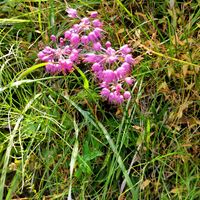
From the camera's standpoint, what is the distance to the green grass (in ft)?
5.81

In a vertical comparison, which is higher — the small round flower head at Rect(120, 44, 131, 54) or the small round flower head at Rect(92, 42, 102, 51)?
the small round flower head at Rect(92, 42, 102, 51)

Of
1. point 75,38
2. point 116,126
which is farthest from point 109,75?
point 116,126

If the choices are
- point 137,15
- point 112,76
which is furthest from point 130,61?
point 137,15

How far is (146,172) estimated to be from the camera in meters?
1.81

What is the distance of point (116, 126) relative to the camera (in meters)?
1.86

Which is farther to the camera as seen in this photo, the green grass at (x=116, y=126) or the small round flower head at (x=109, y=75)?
the green grass at (x=116, y=126)

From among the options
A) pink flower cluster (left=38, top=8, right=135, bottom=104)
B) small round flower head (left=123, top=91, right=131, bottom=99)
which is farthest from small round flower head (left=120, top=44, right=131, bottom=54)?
small round flower head (left=123, top=91, right=131, bottom=99)

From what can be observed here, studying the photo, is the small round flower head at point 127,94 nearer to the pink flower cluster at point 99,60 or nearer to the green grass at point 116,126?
the pink flower cluster at point 99,60

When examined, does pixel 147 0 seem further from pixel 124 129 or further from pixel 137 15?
pixel 124 129

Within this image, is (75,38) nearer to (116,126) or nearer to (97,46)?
(97,46)

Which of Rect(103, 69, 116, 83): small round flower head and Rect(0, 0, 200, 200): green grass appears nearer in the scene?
Rect(103, 69, 116, 83): small round flower head

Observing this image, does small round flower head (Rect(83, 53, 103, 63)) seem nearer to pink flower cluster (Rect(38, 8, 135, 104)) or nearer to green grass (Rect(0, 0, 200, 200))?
pink flower cluster (Rect(38, 8, 135, 104))

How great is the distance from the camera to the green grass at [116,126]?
1.77 metres

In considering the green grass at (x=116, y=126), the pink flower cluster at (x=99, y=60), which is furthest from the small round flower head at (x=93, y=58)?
the green grass at (x=116, y=126)
